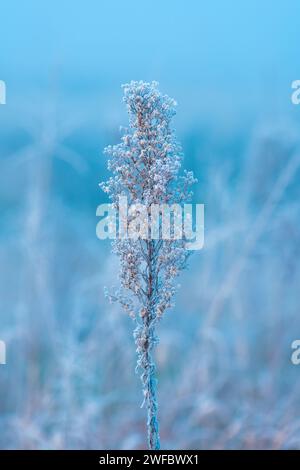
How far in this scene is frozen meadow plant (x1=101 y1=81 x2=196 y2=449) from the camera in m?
1.79

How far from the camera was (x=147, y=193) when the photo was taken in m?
1.76

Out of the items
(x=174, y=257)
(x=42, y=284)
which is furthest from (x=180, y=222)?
(x=42, y=284)

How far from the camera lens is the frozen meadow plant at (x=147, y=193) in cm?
179

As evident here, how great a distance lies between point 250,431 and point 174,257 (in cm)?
174

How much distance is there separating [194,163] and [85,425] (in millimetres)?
1622

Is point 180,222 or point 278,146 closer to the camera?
point 180,222

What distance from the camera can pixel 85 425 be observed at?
10.0ft
